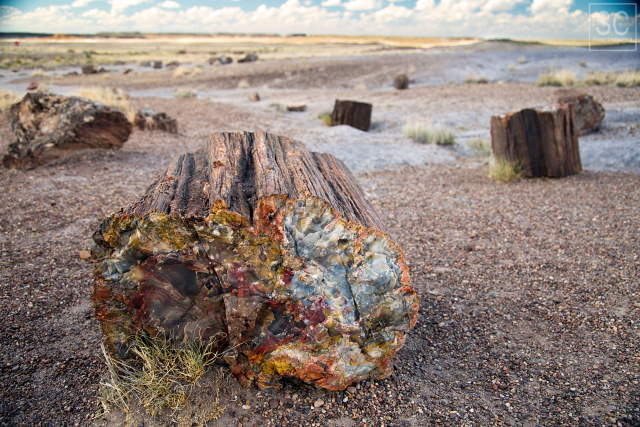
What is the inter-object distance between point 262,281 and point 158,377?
82cm

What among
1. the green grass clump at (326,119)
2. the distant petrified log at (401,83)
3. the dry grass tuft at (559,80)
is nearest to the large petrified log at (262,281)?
the green grass clump at (326,119)

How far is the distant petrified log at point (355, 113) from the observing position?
37.4ft

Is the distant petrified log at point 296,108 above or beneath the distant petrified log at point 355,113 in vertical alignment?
above

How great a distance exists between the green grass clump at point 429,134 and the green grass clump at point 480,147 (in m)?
0.48

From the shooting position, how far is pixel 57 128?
25.2ft

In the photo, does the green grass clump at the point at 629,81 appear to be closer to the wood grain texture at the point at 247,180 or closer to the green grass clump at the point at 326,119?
the green grass clump at the point at 326,119

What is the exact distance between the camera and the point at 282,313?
2.49 meters

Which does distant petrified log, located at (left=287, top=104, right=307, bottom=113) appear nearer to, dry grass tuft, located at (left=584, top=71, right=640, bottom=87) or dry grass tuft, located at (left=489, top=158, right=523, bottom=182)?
dry grass tuft, located at (left=489, top=158, right=523, bottom=182)

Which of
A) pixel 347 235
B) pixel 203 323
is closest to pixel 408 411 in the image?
pixel 347 235

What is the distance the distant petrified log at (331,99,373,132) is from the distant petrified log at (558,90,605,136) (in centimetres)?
422


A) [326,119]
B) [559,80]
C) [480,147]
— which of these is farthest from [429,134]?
[559,80]

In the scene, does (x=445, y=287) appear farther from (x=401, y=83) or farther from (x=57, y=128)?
(x=401, y=83)

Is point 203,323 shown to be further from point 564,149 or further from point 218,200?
point 564,149

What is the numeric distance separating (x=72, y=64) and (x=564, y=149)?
130 ft
